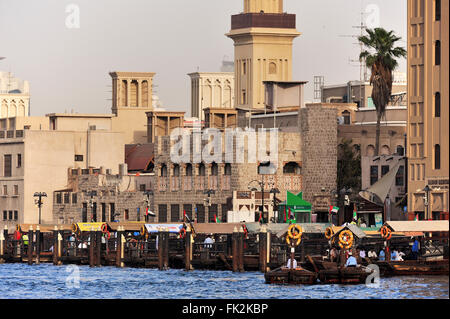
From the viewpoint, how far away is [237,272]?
98688 mm

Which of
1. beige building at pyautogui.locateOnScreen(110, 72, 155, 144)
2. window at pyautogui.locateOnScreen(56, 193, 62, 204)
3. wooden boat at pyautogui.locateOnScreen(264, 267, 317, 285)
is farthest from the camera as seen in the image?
beige building at pyautogui.locateOnScreen(110, 72, 155, 144)

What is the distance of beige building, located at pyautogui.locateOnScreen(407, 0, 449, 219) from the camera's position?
113000 millimetres

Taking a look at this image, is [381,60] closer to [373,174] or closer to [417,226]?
[373,174]

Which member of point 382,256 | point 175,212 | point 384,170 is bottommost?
point 382,256

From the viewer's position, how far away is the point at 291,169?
455 feet

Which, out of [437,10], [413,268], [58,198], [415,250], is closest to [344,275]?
[413,268]

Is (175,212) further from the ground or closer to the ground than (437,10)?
closer to the ground

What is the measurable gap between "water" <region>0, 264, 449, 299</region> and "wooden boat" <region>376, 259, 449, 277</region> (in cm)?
92

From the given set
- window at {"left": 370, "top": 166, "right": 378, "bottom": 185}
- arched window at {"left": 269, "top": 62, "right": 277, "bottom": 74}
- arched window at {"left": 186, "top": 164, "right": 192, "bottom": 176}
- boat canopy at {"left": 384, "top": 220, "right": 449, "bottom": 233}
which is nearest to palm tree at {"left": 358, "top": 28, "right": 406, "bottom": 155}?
window at {"left": 370, "top": 166, "right": 378, "bottom": 185}

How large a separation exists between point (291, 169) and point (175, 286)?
52.8 meters

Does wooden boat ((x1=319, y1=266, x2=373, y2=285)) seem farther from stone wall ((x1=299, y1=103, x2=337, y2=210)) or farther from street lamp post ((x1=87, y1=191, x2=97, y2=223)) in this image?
street lamp post ((x1=87, y1=191, x2=97, y2=223))

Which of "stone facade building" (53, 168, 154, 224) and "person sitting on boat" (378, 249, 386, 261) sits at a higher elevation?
"stone facade building" (53, 168, 154, 224)

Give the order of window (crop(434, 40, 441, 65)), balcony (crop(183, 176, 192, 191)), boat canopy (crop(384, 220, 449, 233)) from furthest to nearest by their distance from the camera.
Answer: balcony (crop(183, 176, 192, 191)), window (crop(434, 40, 441, 65)), boat canopy (crop(384, 220, 449, 233))
